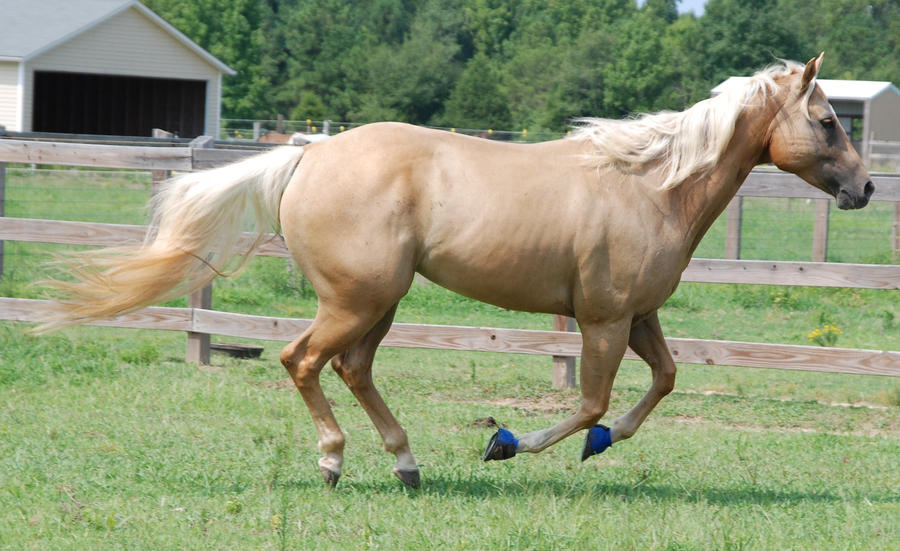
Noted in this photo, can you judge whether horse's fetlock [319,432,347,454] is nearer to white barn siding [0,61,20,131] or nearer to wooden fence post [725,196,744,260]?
wooden fence post [725,196,744,260]

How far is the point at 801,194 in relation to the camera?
7.50 meters

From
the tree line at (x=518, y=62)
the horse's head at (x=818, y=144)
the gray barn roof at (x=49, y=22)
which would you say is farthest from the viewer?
the tree line at (x=518, y=62)

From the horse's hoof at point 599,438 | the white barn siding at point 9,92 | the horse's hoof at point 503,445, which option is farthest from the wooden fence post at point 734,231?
the white barn siding at point 9,92

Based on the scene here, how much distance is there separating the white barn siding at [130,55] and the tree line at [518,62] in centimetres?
1537

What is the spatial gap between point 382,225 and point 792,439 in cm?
315

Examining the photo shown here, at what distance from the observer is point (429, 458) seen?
571 centimetres

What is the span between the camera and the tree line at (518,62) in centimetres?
4766

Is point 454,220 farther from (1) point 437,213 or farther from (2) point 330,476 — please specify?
(2) point 330,476

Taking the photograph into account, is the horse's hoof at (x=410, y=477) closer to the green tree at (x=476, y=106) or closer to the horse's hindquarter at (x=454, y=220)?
the horse's hindquarter at (x=454, y=220)

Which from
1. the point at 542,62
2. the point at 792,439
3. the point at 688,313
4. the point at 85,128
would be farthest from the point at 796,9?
the point at 792,439

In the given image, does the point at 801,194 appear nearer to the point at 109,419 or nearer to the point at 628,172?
the point at 628,172

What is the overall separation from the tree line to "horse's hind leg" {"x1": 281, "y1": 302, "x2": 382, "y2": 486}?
37129 millimetres

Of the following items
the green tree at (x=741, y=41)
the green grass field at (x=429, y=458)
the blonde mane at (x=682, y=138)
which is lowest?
the green grass field at (x=429, y=458)

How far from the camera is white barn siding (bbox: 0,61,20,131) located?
2712 cm
